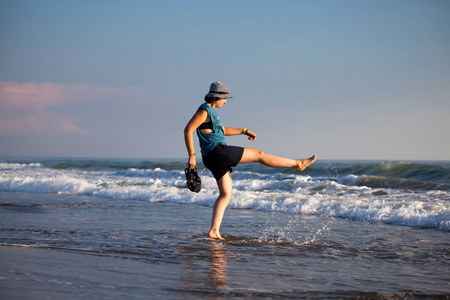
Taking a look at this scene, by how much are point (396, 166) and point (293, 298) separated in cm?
1888

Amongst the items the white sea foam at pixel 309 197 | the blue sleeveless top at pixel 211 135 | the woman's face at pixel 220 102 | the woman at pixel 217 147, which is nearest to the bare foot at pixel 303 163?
the woman at pixel 217 147

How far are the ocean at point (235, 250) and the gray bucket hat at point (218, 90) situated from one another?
1.86 meters

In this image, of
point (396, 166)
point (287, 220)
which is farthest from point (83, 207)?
point (396, 166)

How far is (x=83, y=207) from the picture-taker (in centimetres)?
977

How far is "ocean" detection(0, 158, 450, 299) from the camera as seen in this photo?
3.48 m

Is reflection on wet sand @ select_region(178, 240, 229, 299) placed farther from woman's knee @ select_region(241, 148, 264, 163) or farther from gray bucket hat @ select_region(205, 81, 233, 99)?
gray bucket hat @ select_region(205, 81, 233, 99)

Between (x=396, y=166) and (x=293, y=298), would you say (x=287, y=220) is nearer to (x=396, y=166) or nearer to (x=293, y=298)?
(x=293, y=298)

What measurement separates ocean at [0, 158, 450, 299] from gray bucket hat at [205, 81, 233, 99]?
1.86 metres

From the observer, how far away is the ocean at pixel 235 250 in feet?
11.4

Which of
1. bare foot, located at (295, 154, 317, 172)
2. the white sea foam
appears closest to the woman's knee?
bare foot, located at (295, 154, 317, 172)

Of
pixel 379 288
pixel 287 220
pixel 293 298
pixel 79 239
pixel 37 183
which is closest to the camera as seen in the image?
pixel 293 298

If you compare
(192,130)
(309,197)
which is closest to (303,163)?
(192,130)

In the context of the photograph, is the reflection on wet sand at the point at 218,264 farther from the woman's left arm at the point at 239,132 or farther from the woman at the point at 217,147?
the woman's left arm at the point at 239,132

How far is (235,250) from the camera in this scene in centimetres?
514
